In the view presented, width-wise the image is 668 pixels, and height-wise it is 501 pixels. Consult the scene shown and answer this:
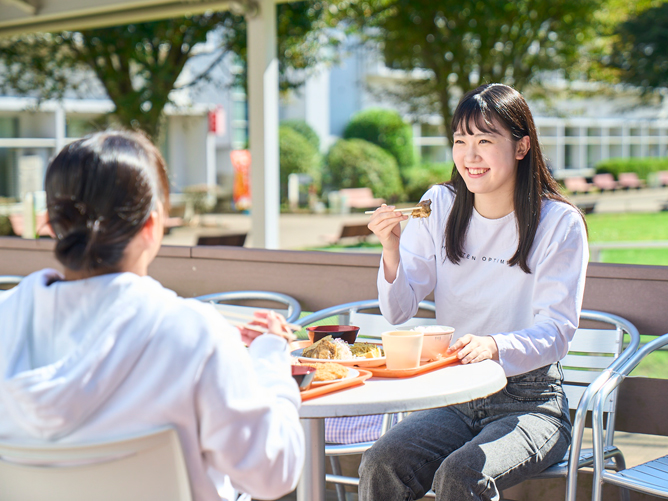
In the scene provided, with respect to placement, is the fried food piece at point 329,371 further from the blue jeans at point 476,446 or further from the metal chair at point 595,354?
the metal chair at point 595,354

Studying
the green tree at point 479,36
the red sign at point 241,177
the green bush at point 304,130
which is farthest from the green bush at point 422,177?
the green tree at point 479,36

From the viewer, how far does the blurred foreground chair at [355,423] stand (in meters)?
2.48

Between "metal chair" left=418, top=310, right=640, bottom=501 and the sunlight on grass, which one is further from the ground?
"metal chair" left=418, top=310, right=640, bottom=501

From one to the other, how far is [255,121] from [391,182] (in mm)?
17273

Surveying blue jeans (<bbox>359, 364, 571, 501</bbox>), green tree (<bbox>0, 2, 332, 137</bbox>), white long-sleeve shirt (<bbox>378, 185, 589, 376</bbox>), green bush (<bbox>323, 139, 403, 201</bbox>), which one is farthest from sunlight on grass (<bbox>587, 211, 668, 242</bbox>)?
blue jeans (<bbox>359, 364, 571, 501</bbox>)

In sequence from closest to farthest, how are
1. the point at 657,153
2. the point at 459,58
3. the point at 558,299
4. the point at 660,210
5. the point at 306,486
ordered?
the point at 306,486 → the point at 558,299 → the point at 459,58 → the point at 660,210 → the point at 657,153

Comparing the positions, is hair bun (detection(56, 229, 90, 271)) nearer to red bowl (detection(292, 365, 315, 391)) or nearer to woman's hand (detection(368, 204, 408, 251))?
red bowl (detection(292, 365, 315, 391))

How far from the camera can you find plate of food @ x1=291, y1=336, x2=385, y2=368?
1.83m

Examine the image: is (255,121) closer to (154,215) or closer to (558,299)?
(558,299)

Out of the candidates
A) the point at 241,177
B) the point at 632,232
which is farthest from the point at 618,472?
the point at 241,177

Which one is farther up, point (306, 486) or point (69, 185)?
point (69, 185)

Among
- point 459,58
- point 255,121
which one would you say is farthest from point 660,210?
point 255,121

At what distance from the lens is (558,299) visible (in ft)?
6.86

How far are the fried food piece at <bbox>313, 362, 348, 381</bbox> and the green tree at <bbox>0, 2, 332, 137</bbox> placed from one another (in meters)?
7.98
